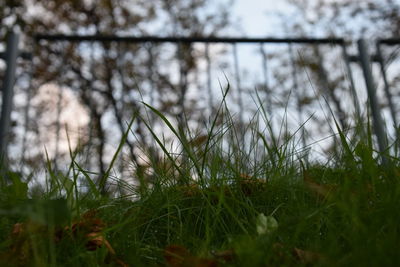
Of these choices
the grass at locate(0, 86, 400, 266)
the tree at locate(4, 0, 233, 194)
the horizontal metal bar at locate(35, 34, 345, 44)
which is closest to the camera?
the grass at locate(0, 86, 400, 266)

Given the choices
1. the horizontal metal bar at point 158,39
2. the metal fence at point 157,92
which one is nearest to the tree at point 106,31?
the metal fence at point 157,92

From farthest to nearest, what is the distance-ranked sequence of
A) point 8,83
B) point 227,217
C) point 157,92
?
point 157,92 < point 8,83 < point 227,217

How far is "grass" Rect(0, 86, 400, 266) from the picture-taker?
0.53 m

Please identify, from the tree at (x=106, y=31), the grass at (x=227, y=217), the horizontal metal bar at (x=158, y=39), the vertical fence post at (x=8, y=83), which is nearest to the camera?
the grass at (x=227, y=217)

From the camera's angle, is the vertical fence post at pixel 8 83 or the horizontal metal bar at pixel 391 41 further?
the horizontal metal bar at pixel 391 41

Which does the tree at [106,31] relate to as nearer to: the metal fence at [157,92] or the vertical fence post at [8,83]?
the metal fence at [157,92]

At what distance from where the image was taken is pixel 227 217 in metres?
0.76

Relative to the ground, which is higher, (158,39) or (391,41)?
(158,39)

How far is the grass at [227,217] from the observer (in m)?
0.53

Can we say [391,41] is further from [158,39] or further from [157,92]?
[157,92]

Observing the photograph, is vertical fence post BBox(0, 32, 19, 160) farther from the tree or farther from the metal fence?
the tree

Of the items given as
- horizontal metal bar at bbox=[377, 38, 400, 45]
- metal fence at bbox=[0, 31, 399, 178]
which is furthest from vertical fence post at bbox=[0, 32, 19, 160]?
horizontal metal bar at bbox=[377, 38, 400, 45]

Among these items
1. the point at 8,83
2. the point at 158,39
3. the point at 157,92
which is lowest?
the point at 8,83

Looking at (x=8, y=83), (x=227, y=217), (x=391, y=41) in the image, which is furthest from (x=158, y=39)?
(x=227, y=217)
